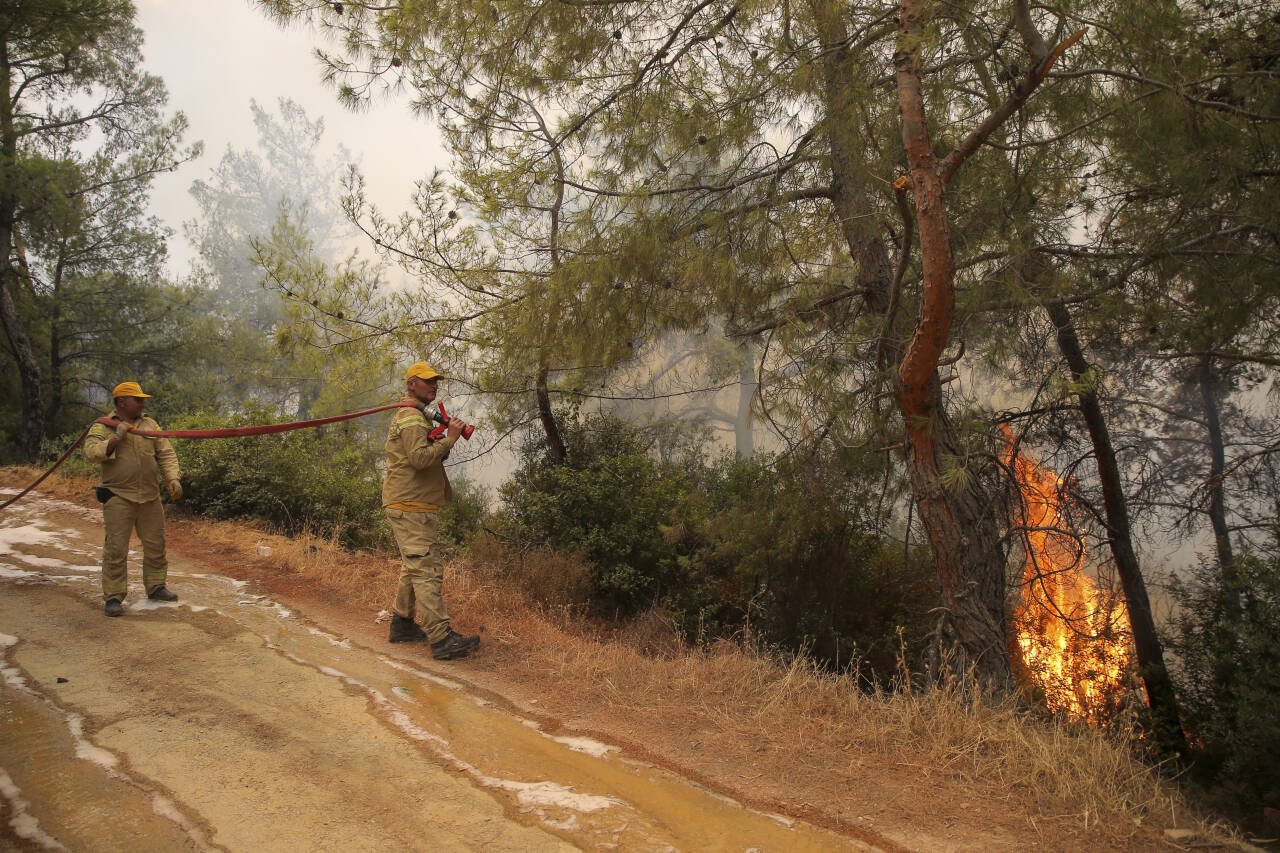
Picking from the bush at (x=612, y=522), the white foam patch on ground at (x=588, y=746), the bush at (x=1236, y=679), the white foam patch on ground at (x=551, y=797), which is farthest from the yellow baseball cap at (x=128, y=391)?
the bush at (x=1236, y=679)

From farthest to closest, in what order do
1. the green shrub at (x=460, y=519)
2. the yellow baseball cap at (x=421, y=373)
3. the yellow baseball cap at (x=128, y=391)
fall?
the green shrub at (x=460, y=519), the yellow baseball cap at (x=128, y=391), the yellow baseball cap at (x=421, y=373)

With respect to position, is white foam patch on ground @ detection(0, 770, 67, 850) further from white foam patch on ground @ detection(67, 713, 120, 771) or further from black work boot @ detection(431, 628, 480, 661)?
black work boot @ detection(431, 628, 480, 661)

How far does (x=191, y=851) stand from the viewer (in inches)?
120

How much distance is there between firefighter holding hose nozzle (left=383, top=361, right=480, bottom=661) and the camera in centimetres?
557

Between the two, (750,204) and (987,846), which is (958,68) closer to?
(750,204)

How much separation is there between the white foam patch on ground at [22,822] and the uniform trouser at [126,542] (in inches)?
113

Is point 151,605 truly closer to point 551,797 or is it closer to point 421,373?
point 421,373

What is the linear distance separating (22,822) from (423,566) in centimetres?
273

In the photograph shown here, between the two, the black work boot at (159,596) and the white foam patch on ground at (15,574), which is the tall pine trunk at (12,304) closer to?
the white foam patch on ground at (15,574)

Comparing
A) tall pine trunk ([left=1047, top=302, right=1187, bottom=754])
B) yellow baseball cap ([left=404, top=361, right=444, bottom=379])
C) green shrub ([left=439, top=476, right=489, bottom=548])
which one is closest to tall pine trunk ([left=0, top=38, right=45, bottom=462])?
green shrub ([left=439, top=476, right=489, bottom=548])

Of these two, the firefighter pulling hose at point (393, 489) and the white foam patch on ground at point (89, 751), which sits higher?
the firefighter pulling hose at point (393, 489)

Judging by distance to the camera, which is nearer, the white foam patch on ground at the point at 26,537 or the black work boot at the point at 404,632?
the black work boot at the point at 404,632

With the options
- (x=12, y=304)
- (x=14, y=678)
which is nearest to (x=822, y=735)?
(x=14, y=678)

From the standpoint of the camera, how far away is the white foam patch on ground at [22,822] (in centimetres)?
305
